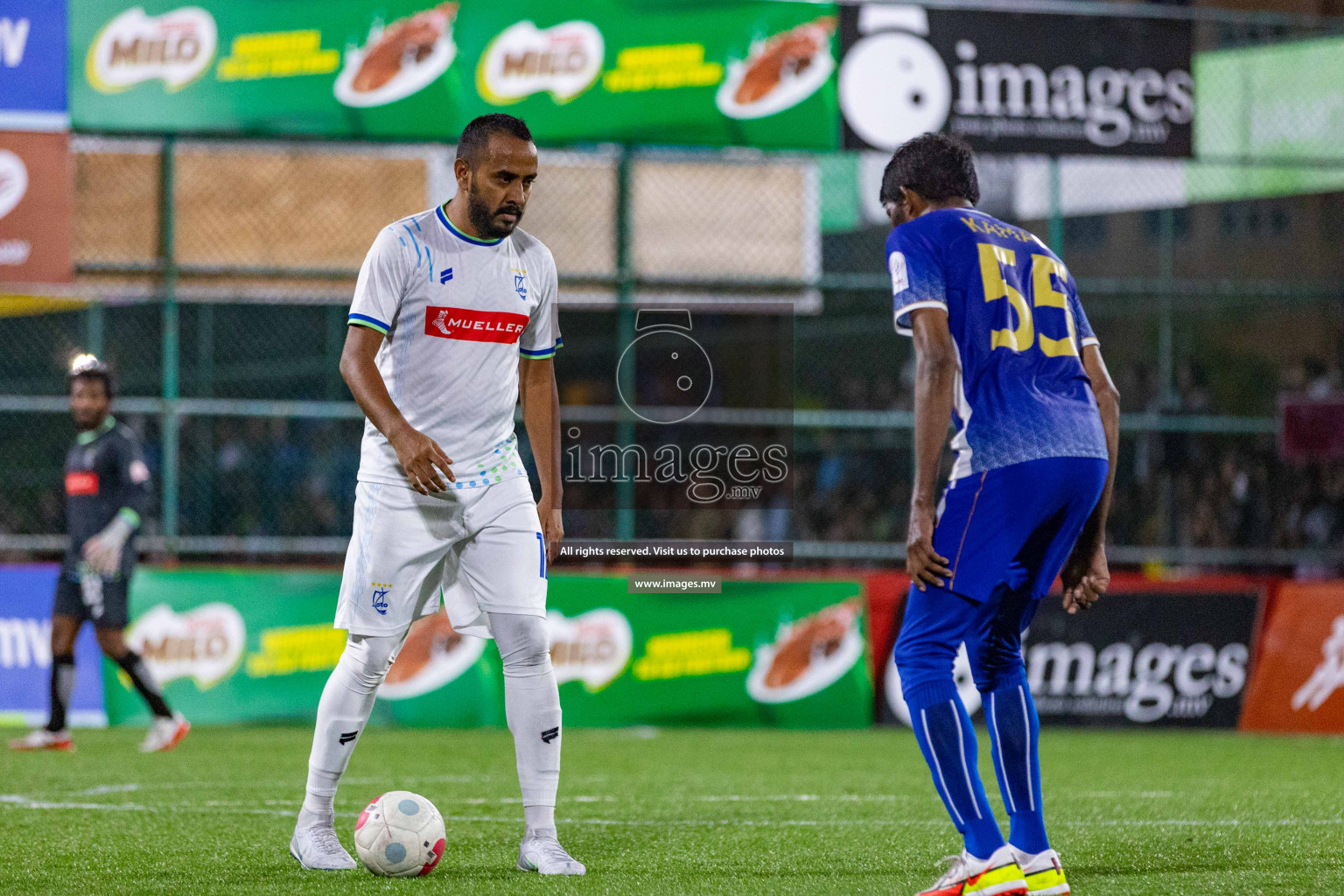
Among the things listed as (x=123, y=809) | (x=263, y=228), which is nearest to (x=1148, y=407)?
(x=263, y=228)

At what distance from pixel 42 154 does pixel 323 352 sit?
10.3 m

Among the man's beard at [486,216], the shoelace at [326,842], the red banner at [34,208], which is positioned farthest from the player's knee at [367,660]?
the red banner at [34,208]

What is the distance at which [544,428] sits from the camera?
589 centimetres

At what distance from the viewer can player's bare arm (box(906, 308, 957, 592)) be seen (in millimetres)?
4711

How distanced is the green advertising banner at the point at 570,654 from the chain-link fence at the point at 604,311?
24.1 inches

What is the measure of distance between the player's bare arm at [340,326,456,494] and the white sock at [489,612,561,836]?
56 cm

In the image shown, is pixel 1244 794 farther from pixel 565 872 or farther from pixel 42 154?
pixel 42 154

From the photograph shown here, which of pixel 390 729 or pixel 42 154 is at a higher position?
pixel 42 154

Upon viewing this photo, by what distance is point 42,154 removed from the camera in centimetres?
1278

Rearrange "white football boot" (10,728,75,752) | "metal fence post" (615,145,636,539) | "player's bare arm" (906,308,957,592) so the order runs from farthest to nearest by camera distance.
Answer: "metal fence post" (615,145,636,539)
"white football boot" (10,728,75,752)
"player's bare arm" (906,308,957,592)

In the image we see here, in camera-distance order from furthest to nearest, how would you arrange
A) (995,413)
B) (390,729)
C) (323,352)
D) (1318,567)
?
(323,352) → (1318,567) → (390,729) → (995,413)

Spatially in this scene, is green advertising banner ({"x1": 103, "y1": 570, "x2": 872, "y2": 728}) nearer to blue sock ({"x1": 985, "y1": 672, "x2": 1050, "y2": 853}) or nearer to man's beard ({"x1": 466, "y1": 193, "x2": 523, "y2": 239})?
man's beard ({"x1": 466, "y1": 193, "x2": 523, "y2": 239})

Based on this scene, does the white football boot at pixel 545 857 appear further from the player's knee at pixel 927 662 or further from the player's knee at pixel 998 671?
the player's knee at pixel 998 671

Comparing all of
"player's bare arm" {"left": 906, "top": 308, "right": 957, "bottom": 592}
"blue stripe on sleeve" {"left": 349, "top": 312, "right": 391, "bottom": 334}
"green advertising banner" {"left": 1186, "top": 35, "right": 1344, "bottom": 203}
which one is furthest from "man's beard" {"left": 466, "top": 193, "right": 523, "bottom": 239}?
"green advertising banner" {"left": 1186, "top": 35, "right": 1344, "bottom": 203}
